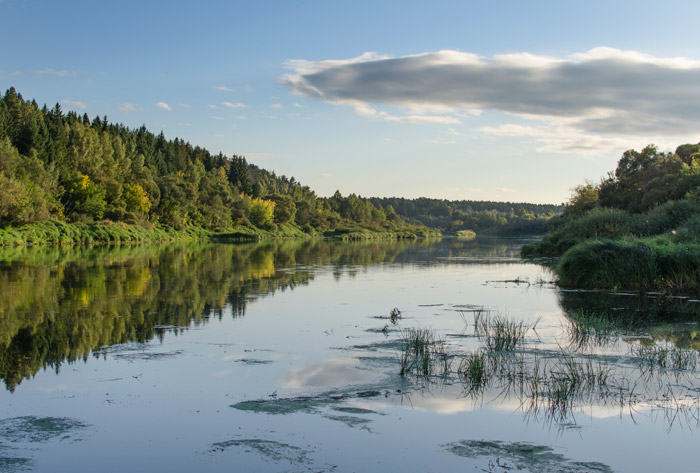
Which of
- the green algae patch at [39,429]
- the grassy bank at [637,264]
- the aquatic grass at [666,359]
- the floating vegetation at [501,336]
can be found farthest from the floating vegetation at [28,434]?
the grassy bank at [637,264]

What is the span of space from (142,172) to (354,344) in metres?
94.3

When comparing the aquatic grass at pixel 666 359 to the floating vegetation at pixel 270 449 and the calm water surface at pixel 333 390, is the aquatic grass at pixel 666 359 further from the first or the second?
the floating vegetation at pixel 270 449

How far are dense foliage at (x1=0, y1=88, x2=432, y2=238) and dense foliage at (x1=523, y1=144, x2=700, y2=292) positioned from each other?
4841 cm

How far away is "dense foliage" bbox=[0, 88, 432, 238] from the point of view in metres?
63.8

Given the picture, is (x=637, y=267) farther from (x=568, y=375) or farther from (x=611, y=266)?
(x=568, y=375)

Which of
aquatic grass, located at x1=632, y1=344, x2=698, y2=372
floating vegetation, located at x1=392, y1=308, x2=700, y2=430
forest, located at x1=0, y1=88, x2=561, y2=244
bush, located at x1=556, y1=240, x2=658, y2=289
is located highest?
forest, located at x1=0, y1=88, x2=561, y2=244

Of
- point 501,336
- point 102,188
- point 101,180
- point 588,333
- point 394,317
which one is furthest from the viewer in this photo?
point 101,180

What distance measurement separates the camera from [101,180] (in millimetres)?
82250

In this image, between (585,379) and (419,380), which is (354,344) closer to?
(419,380)

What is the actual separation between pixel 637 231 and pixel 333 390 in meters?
39.2

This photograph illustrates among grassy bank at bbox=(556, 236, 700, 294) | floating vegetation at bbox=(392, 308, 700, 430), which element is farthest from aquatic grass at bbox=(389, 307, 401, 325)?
grassy bank at bbox=(556, 236, 700, 294)

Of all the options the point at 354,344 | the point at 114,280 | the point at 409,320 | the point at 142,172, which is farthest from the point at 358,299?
the point at 142,172

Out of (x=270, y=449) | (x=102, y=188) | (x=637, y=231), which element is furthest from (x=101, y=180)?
(x=270, y=449)

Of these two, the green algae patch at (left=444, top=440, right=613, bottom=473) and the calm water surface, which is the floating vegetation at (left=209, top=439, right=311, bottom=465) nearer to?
the calm water surface
